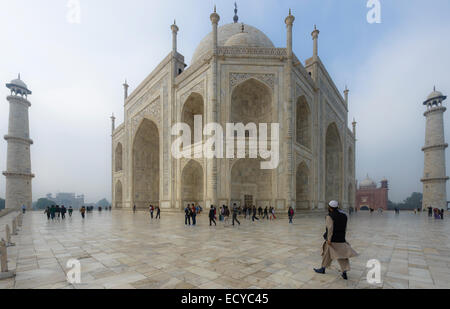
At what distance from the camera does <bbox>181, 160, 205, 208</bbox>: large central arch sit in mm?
19688

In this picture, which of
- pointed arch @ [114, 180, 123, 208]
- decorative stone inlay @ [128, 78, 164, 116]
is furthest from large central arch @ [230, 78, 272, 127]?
pointed arch @ [114, 180, 123, 208]

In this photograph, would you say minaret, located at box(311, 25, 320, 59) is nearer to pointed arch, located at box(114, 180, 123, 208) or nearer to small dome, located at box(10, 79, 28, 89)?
pointed arch, located at box(114, 180, 123, 208)

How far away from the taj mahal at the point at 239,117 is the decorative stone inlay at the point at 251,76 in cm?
8

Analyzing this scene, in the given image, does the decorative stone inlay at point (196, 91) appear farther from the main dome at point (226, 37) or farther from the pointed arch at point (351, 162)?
the pointed arch at point (351, 162)

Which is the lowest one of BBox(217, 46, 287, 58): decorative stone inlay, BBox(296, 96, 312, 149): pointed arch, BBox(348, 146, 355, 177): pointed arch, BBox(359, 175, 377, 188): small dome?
BBox(359, 175, 377, 188): small dome

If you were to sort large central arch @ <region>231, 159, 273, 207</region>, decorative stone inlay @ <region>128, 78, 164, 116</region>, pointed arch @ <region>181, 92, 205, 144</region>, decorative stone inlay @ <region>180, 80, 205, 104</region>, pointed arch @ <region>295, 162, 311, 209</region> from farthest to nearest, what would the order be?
decorative stone inlay @ <region>128, 78, 164, 116</region> < pointed arch @ <region>181, 92, 205, 144</region> < pointed arch @ <region>295, 162, 311, 209</region> < decorative stone inlay @ <region>180, 80, 205, 104</region> < large central arch @ <region>231, 159, 273, 207</region>

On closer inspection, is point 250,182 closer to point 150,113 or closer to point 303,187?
point 303,187

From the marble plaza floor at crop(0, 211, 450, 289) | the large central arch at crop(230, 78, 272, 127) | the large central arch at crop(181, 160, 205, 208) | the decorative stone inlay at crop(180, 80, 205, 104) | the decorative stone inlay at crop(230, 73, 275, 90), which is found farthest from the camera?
the large central arch at crop(181, 160, 205, 208)

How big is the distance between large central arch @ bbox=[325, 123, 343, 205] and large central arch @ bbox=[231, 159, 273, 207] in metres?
14.4

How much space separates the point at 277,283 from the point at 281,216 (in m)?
12.8

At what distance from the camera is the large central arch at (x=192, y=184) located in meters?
19.7

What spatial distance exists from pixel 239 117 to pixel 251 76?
3.45 meters
